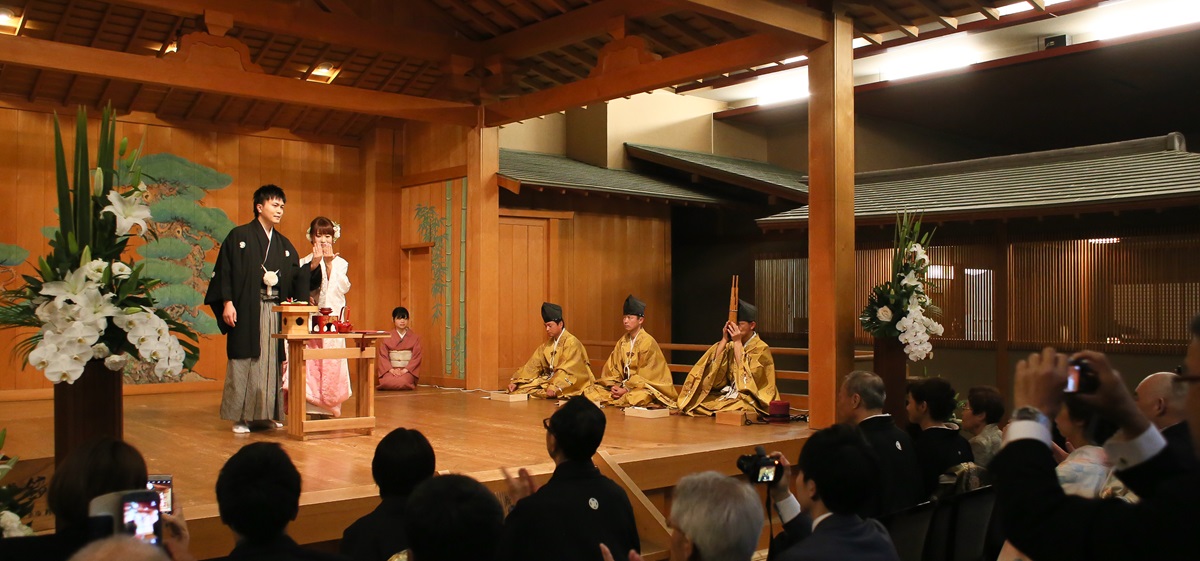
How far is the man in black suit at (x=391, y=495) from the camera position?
255cm

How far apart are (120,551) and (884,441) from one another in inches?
121

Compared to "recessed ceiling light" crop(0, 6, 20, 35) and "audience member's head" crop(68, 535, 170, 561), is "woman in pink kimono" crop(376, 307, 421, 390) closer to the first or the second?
"recessed ceiling light" crop(0, 6, 20, 35)

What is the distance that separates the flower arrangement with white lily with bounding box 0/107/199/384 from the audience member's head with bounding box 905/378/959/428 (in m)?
3.04

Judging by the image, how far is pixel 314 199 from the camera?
10.5m

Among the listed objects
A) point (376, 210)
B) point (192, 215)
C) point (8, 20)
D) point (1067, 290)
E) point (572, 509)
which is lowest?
point (572, 509)

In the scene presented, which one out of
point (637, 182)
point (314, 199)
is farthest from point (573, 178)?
point (314, 199)

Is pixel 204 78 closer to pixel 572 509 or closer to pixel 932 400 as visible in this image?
pixel 932 400

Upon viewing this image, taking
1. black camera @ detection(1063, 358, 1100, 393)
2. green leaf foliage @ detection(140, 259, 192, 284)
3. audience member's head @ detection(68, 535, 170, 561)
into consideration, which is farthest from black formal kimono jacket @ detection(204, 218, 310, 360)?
black camera @ detection(1063, 358, 1100, 393)

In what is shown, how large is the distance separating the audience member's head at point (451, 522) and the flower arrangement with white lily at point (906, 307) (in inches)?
199

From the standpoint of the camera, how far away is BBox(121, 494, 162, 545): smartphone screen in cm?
191

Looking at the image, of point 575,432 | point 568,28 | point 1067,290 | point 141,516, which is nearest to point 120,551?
point 141,516

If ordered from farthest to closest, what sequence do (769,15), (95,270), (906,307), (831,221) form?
(831,221) < (906,307) < (769,15) < (95,270)

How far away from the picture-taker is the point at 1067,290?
335 inches

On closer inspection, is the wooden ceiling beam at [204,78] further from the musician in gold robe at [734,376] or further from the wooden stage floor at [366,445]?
the musician in gold robe at [734,376]
